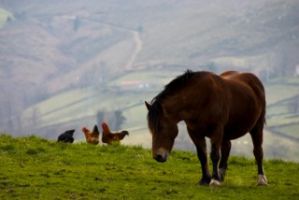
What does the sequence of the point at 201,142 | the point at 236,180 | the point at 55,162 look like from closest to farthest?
the point at 201,142, the point at 236,180, the point at 55,162

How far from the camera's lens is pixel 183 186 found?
17.2 metres

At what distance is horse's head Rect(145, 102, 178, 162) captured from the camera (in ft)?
55.1

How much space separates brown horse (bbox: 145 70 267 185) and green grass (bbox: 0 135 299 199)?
91 centimetres

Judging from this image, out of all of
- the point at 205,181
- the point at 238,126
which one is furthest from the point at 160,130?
the point at 238,126

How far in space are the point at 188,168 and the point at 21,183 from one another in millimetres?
6679

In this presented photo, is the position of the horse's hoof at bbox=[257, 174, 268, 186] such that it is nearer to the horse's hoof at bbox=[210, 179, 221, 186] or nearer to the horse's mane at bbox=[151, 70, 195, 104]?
the horse's hoof at bbox=[210, 179, 221, 186]

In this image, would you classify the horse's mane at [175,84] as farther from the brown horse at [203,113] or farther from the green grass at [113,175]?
the green grass at [113,175]

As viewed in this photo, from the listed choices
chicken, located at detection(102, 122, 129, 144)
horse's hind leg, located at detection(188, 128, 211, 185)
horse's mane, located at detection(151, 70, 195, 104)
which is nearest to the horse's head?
horse's mane, located at detection(151, 70, 195, 104)

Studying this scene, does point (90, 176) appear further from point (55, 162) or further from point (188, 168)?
point (188, 168)

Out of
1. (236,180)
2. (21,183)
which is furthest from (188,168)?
(21,183)

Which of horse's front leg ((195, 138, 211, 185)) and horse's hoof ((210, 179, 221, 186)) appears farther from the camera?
horse's front leg ((195, 138, 211, 185))

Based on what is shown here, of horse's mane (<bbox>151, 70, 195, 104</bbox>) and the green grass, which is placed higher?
horse's mane (<bbox>151, 70, 195, 104</bbox>)

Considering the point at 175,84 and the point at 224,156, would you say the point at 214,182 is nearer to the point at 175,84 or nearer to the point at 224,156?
the point at 224,156

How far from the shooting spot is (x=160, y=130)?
1700 centimetres
